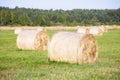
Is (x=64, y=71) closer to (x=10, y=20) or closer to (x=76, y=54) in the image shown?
(x=76, y=54)

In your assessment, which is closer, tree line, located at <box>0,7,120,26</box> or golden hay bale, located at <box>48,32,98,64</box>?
golden hay bale, located at <box>48,32,98,64</box>

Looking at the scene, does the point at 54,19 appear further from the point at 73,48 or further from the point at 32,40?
the point at 73,48

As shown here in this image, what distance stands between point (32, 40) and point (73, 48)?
922 cm

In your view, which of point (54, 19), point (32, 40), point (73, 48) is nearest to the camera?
point (73, 48)

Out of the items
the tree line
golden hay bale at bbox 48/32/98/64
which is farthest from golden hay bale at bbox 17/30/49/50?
the tree line

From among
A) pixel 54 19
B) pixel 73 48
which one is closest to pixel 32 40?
pixel 73 48

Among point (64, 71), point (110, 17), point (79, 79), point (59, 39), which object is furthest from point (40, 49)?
point (110, 17)

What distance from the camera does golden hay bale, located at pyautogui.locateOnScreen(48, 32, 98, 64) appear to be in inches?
687

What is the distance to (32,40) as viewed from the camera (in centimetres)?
2636

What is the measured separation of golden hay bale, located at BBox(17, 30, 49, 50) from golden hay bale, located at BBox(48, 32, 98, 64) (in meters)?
7.56

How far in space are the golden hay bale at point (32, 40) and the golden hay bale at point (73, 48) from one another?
756 cm

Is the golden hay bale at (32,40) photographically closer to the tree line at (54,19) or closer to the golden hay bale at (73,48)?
the golden hay bale at (73,48)

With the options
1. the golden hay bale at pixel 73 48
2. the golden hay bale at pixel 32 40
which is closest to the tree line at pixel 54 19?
the golden hay bale at pixel 32 40

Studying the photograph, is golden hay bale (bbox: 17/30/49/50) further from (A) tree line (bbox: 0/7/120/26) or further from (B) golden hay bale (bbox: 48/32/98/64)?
(A) tree line (bbox: 0/7/120/26)
